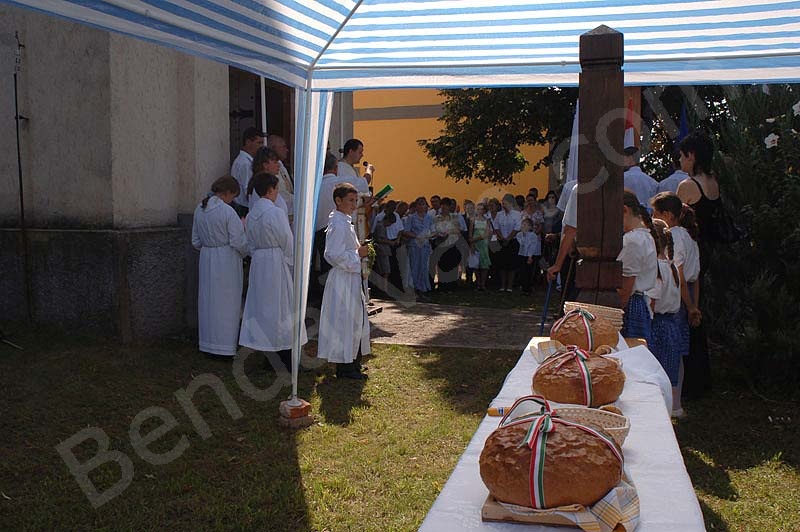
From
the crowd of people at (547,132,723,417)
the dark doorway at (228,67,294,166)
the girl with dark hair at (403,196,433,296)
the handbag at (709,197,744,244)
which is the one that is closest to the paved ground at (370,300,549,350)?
the girl with dark hair at (403,196,433,296)

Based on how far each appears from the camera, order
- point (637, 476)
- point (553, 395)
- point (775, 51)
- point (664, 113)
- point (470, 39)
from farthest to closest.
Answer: point (664, 113), point (470, 39), point (775, 51), point (553, 395), point (637, 476)

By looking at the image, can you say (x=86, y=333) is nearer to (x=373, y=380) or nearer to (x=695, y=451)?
(x=373, y=380)

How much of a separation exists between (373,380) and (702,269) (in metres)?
3.01

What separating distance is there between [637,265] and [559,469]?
3274mm

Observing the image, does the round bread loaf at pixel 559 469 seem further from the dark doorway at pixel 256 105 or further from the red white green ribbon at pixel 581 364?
the dark doorway at pixel 256 105

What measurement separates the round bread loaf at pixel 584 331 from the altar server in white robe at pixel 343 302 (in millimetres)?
3650

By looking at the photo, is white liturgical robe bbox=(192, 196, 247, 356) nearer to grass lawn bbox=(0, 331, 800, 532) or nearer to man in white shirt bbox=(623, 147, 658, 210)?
grass lawn bbox=(0, 331, 800, 532)

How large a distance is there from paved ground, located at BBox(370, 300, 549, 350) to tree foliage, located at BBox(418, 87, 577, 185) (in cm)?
640

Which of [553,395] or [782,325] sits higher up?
[553,395]

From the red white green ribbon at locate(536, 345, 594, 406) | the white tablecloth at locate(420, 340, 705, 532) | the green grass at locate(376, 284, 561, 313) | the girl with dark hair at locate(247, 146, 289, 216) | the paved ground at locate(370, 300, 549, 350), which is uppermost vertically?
the girl with dark hair at locate(247, 146, 289, 216)

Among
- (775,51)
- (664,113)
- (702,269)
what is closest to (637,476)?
(775,51)

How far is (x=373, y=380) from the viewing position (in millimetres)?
6777

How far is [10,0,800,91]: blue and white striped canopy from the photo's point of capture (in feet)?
14.9

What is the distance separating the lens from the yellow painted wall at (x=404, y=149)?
2533 centimetres
